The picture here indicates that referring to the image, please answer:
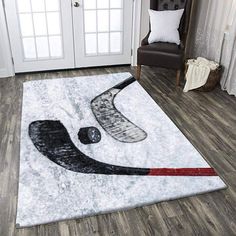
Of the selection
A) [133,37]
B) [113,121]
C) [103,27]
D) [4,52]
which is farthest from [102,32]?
[113,121]

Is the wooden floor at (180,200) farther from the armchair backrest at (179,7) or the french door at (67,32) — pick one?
the armchair backrest at (179,7)

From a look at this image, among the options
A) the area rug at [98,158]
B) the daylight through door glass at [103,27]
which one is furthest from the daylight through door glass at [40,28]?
the area rug at [98,158]

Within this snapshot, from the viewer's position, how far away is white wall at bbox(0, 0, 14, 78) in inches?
139

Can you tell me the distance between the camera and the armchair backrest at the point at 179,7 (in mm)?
3701

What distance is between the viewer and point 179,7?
3.79 metres

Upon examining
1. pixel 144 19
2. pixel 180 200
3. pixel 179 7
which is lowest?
pixel 180 200

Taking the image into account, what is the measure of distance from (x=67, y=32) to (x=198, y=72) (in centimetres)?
180

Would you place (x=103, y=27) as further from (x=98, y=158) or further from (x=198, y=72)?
(x=98, y=158)

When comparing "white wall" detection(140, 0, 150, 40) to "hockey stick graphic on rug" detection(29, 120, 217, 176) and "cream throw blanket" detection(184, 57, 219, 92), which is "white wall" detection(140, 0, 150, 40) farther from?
"hockey stick graphic on rug" detection(29, 120, 217, 176)

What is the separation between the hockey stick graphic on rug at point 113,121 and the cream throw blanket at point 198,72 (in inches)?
34.9

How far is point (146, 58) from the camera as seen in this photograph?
357 centimetres

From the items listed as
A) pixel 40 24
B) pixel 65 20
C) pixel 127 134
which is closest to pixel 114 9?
pixel 65 20

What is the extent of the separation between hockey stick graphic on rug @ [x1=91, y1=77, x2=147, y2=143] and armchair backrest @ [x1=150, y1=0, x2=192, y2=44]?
1242mm

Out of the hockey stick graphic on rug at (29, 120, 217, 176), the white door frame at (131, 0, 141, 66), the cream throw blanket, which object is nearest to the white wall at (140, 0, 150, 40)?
the white door frame at (131, 0, 141, 66)
